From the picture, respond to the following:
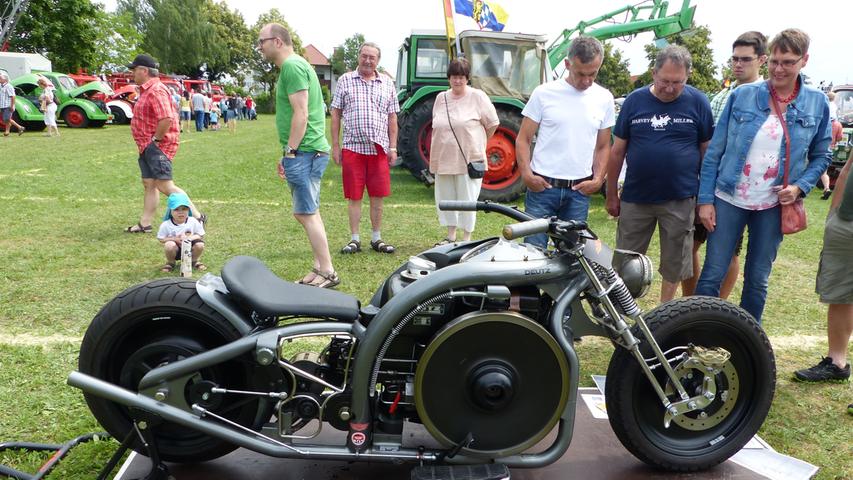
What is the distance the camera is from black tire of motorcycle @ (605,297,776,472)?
7.89 ft

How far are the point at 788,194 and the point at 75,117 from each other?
74.4ft

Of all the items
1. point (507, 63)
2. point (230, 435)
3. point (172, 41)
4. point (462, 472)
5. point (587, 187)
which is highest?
point (172, 41)

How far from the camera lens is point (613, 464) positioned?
2605 mm

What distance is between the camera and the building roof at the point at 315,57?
92938 millimetres

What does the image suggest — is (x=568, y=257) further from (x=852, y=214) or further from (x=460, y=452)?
(x=852, y=214)

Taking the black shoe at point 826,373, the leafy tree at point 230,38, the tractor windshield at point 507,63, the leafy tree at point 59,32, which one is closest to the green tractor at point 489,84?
the tractor windshield at point 507,63

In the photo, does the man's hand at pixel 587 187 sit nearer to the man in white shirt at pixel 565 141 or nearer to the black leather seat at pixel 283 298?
the man in white shirt at pixel 565 141

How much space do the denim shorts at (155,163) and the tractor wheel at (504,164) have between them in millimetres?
4532

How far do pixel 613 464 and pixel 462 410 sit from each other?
817 mm

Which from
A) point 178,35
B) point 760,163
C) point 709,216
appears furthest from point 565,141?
point 178,35

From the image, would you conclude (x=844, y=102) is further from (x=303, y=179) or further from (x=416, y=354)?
(x=416, y=354)

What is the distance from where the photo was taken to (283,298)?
2.24 m

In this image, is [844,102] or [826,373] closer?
[826,373]

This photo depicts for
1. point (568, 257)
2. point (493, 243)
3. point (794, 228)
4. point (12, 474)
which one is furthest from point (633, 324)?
point (12, 474)
